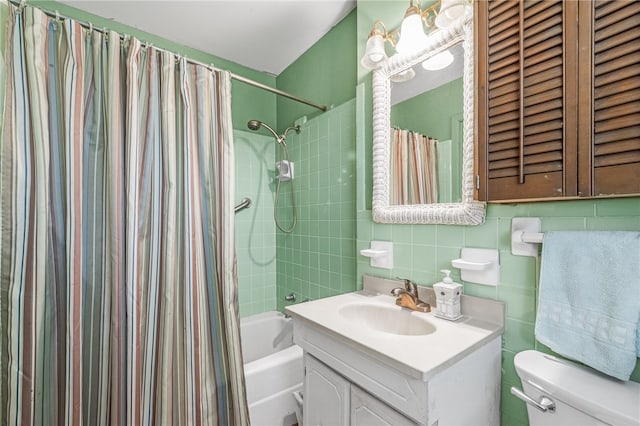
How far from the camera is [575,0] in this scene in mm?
664

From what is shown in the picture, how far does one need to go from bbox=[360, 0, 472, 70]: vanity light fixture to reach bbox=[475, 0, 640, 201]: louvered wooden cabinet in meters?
0.14

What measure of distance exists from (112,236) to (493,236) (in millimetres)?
1379

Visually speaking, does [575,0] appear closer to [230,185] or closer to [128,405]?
[230,185]

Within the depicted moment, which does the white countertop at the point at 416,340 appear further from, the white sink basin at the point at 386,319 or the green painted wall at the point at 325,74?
the green painted wall at the point at 325,74

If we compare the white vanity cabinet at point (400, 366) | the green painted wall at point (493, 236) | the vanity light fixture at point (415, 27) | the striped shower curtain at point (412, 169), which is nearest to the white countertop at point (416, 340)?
the white vanity cabinet at point (400, 366)

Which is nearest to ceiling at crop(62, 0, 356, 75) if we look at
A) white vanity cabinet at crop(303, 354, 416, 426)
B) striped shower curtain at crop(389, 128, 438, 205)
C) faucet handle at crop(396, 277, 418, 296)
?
striped shower curtain at crop(389, 128, 438, 205)

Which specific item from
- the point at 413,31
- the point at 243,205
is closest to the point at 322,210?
the point at 243,205

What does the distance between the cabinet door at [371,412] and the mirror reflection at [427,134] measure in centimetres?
72

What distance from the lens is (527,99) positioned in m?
0.75

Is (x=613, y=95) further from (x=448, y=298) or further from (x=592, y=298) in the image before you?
(x=448, y=298)

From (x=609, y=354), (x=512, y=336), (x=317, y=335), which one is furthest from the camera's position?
(x=317, y=335)

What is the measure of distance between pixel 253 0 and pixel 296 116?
2.32 feet

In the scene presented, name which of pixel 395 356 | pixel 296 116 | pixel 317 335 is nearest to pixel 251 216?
pixel 296 116

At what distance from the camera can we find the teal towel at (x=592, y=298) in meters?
0.64
